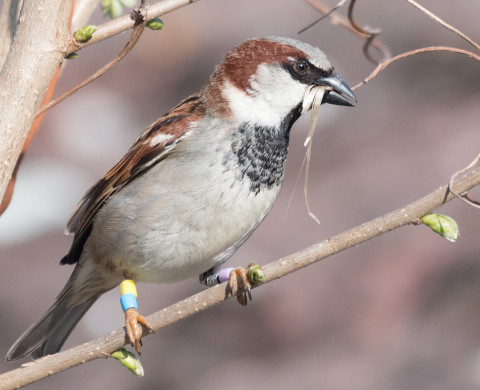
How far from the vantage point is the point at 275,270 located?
1713mm

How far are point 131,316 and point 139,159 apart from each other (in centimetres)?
50

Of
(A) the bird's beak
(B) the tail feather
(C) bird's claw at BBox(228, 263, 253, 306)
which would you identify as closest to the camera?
(C) bird's claw at BBox(228, 263, 253, 306)

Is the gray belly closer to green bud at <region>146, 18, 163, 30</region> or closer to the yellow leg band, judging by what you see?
the yellow leg band

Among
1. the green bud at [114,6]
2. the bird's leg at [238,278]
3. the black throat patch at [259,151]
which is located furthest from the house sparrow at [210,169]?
the green bud at [114,6]

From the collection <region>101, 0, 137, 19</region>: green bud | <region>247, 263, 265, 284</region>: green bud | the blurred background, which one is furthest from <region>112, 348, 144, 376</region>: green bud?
the blurred background

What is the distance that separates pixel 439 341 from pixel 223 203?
1.48m

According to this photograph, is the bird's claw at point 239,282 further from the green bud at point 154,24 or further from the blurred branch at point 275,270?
the green bud at point 154,24

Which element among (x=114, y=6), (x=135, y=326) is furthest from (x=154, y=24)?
(x=135, y=326)

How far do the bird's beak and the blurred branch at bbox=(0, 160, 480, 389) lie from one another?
66 centimetres

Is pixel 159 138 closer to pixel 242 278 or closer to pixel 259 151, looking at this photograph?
pixel 259 151

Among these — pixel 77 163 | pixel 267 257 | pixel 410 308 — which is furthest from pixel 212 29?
pixel 410 308

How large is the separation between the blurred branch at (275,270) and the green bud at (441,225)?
0.11ft

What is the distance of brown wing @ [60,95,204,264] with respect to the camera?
2480mm

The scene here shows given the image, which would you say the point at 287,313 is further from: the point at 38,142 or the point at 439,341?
the point at 38,142
